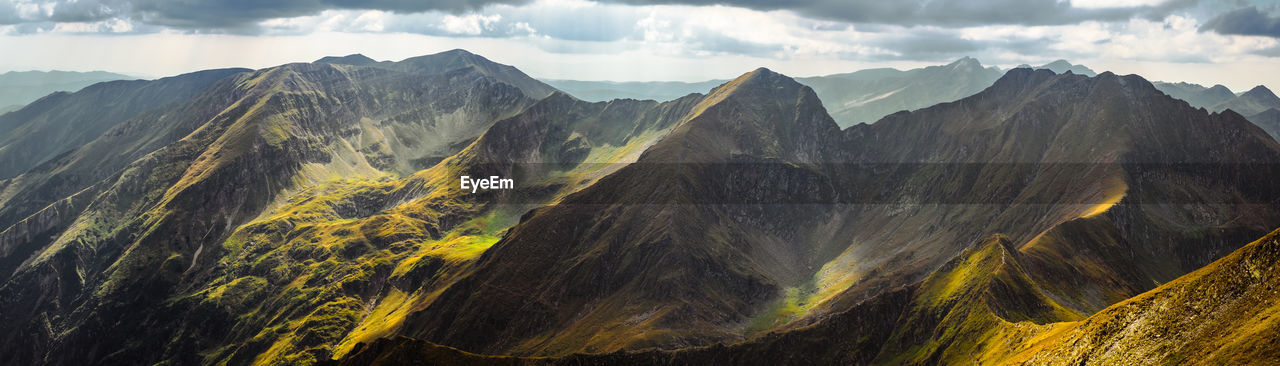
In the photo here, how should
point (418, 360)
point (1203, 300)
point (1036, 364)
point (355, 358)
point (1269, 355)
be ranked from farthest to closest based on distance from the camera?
point (355, 358) → point (418, 360) → point (1036, 364) → point (1203, 300) → point (1269, 355)

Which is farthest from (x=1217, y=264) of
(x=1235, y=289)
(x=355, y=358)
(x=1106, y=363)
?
(x=355, y=358)

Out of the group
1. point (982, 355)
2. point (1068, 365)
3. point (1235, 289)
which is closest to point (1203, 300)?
point (1235, 289)

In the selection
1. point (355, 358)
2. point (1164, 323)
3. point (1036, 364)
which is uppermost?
point (1164, 323)

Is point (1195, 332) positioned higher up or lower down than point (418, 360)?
higher up

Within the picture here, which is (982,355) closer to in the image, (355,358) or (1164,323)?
(1164,323)

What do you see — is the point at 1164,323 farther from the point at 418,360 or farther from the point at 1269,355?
the point at 418,360

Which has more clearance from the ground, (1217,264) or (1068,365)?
(1217,264)

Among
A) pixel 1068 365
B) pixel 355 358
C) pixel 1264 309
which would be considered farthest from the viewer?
pixel 355 358

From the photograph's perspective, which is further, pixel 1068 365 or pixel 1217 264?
pixel 1068 365

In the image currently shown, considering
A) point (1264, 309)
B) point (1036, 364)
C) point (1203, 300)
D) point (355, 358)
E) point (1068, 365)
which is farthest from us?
Answer: point (355, 358)
